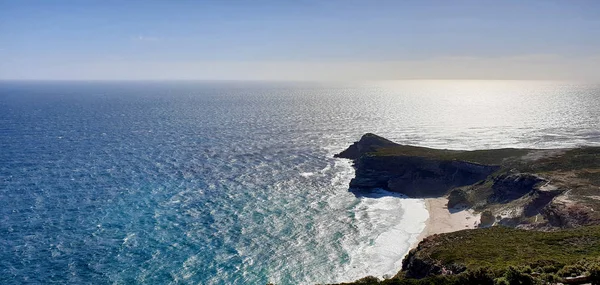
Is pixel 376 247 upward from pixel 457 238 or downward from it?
downward

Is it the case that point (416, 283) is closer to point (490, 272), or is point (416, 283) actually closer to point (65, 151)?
point (490, 272)

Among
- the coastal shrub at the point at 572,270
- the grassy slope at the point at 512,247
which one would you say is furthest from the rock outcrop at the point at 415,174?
the coastal shrub at the point at 572,270

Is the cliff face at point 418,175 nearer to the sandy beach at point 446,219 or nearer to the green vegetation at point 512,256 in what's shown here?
the sandy beach at point 446,219

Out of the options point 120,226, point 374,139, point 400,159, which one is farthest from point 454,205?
point 120,226

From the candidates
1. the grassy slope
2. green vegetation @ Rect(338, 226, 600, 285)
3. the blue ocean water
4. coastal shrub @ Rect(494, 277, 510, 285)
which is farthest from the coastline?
coastal shrub @ Rect(494, 277, 510, 285)

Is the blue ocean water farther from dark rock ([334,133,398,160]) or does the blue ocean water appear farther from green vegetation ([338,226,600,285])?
green vegetation ([338,226,600,285])

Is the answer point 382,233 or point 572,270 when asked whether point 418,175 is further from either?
point 572,270

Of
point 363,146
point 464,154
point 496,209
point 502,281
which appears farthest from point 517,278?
point 363,146
